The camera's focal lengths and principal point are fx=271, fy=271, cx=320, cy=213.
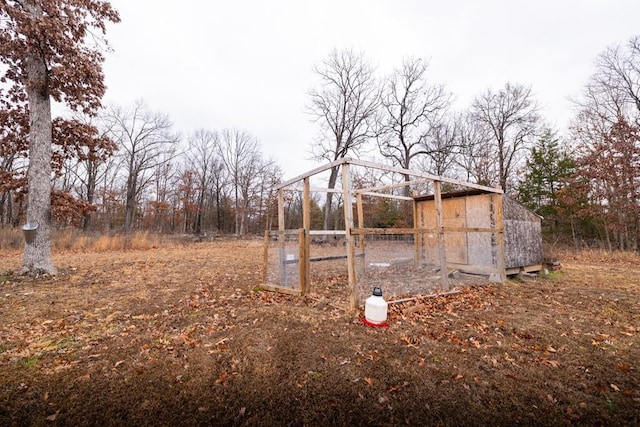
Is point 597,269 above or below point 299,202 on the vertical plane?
below

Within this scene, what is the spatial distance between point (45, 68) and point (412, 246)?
400 inches

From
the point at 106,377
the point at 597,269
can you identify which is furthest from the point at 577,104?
the point at 106,377

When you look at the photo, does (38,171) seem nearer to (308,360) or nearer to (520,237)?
(308,360)

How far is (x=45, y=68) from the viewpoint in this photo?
651 centimetres

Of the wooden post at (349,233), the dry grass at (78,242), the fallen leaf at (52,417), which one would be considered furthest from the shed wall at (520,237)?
the dry grass at (78,242)

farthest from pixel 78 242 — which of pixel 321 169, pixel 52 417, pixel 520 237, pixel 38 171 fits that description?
pixel 520 237

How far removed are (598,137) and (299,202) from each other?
2463cm

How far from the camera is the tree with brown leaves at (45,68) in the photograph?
6039mm

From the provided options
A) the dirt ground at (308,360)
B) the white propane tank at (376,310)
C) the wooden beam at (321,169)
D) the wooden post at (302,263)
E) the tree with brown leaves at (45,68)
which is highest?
the tree with brown leaves at (45,68)

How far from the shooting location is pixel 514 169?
66.0 feet

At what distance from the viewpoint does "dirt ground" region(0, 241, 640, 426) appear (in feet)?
6.97

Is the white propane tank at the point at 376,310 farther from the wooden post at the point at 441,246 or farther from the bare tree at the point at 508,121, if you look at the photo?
the bare tree at the point at 508,121

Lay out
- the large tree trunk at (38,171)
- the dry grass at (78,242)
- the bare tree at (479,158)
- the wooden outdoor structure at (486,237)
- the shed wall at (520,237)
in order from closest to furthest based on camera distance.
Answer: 1. the large tree trunk at (38,171)
2. the wooden outdoor structure at (486,237)
3. the shed wall at (520,237)
4. the dry grass at (78,242)
5. the bare tree at (479,158)

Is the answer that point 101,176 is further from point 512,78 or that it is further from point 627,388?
point 512,78
